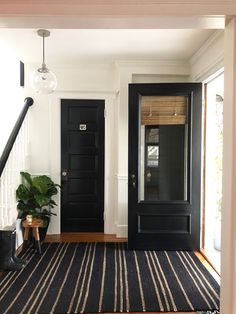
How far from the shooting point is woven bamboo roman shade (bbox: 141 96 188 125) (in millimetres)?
3775

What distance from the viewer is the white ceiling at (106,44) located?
9.99 feet

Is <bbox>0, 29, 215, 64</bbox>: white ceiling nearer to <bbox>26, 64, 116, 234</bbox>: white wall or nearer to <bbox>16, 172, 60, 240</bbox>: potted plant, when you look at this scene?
<bbox>26, 64, 116, 234</bbox>: white wall

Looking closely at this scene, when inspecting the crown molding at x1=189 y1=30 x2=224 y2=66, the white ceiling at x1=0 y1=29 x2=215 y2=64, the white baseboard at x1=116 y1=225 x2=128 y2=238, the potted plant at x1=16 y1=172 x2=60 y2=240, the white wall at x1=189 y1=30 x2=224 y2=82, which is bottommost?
the white baseboard at x1=116 y1=225 x2=128 y2=238

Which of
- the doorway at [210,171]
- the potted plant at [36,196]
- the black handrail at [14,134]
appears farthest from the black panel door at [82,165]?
the doorway at [210,171]

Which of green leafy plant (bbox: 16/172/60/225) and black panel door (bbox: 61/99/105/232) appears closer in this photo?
green leafy plant (bbox: 16/172/60/225)

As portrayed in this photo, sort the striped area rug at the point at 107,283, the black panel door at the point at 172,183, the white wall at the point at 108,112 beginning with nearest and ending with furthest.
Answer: the striped area rug at the point at 107,283 → the black panel door at the point at 172,183 → the white wall at the point at 108,112

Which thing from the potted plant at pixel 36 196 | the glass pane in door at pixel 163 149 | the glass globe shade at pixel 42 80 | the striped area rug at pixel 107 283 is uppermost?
the glass globe shade at pixel 42 80

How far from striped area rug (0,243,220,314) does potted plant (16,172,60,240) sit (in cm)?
50

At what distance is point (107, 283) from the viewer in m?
2.78

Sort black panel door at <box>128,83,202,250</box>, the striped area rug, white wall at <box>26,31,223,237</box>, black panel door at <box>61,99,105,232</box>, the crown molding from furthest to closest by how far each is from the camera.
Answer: black panel door at <box>61,99,105,232</box> < white wall at <box>26,31,223,237</box> < black panel door at <box>128,83,202,250</box> < the crown molding < the striped area rug

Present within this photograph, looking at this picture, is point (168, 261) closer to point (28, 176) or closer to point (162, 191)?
point (162, 191)

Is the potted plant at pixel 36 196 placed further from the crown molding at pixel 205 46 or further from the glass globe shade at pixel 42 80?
the crown molding at pixel 205 46

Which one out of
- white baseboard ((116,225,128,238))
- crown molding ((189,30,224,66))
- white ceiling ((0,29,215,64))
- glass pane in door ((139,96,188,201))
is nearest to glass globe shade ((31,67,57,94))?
white ceiling ((0,29,215,64))

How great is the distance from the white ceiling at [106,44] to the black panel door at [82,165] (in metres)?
0.76
